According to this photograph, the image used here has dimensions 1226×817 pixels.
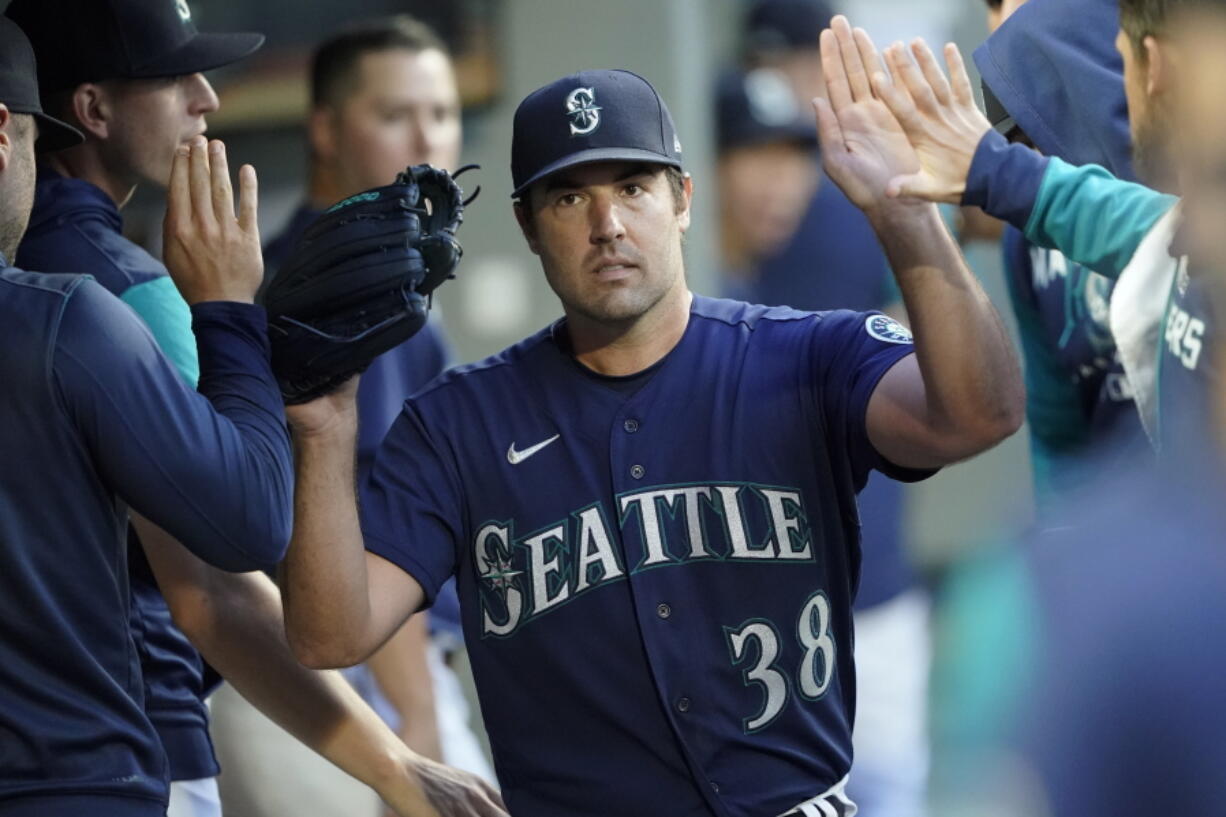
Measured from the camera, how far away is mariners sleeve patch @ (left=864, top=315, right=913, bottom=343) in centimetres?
321

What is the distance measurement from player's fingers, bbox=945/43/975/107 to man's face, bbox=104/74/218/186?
1.47m

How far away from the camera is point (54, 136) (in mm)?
3277

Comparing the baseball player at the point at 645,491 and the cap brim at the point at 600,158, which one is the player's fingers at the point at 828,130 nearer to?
the baseball player at the point at 645,491

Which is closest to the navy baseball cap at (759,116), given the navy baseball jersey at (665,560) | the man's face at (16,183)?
the navy baseball jersey at (665,560)

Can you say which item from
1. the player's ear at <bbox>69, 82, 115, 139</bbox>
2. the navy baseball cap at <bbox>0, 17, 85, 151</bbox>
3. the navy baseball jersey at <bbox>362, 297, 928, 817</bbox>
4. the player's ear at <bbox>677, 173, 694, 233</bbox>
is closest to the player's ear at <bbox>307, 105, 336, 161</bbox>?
the player's ear at <bbox>69, 82, 115, 139</bbox>

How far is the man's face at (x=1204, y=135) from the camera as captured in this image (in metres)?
1.63

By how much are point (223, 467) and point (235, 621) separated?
761mm

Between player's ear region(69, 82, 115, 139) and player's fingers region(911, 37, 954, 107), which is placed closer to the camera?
player's fingers region(911, 37, 954, 107)

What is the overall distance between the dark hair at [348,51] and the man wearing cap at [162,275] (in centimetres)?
186

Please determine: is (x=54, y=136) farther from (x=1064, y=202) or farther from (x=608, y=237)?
(x=1064, y=202)

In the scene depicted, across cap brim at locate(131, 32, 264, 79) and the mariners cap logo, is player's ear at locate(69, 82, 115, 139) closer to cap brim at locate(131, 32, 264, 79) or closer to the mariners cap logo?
cap brim at locate(131, 32, 264, 79)

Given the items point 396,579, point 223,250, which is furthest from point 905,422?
point 223,250

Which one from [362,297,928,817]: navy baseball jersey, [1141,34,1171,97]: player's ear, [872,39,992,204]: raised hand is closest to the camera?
[1141,34,1171,97]: player's ear

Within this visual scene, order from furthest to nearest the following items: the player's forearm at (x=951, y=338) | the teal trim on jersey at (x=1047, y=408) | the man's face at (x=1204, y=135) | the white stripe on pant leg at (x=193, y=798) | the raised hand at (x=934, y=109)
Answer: the teal trim on jersey at (x=1047, y=408) < the white stripe on pant leg at (x=193, y=798) < the raised hand at (x=934, y=109) < the player's forearm at (x=951, y=338) < the man's face at (x=1204, y=135)
